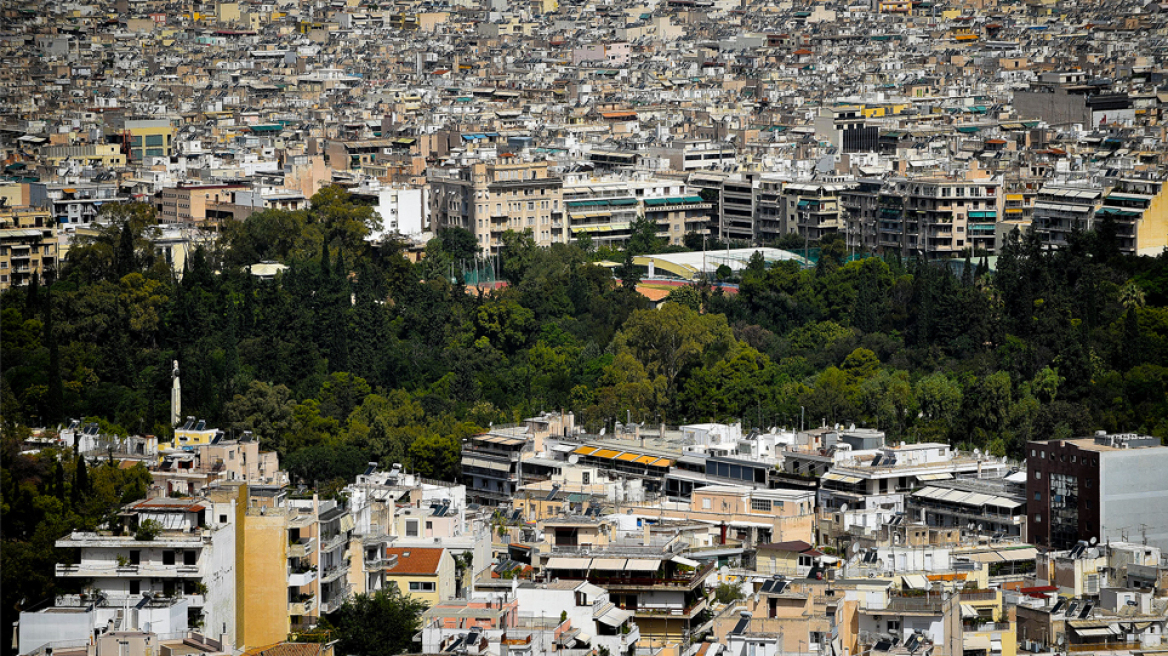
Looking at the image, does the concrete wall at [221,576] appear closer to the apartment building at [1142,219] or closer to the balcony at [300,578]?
the balcony at [300,578]

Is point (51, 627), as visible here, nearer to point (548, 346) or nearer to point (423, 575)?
point (423, 575)

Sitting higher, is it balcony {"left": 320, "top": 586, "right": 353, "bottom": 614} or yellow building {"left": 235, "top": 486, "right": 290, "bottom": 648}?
yellow building {"left": 235, "top": 486, "right": 290, "bottom": 648}

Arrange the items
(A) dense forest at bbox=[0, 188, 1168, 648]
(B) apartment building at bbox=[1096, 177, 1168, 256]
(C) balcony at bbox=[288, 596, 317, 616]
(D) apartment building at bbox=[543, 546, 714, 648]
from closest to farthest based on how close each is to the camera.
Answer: (D) apartment building at bbox=[543, 546, 714, 648], (C) balcony at bbox=[288, 596, 317, 616], (A) dense forest at bbox=[0, 188, 1168, 648], (B) apartment building at bbox=[1096, 177, 1168, 256]

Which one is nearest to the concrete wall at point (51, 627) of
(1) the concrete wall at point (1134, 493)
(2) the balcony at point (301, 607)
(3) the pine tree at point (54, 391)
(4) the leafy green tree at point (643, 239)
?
(2) the balcony at point (301, 607)

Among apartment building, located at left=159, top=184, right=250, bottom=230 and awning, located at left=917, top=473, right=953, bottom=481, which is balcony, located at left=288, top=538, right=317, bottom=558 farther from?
apartment building, located at left=159, top=184, right=250, bottom=230

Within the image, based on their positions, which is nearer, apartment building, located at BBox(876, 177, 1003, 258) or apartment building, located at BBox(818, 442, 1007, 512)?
apartment building, located at BBox(818, 442, 1007, 512)

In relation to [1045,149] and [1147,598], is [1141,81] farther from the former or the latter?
[1147,598]

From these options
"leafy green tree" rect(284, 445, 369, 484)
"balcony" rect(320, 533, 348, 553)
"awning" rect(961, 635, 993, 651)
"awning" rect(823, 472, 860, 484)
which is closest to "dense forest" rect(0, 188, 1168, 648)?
"leafy green tree" rect(284, 445, 369, 484)
